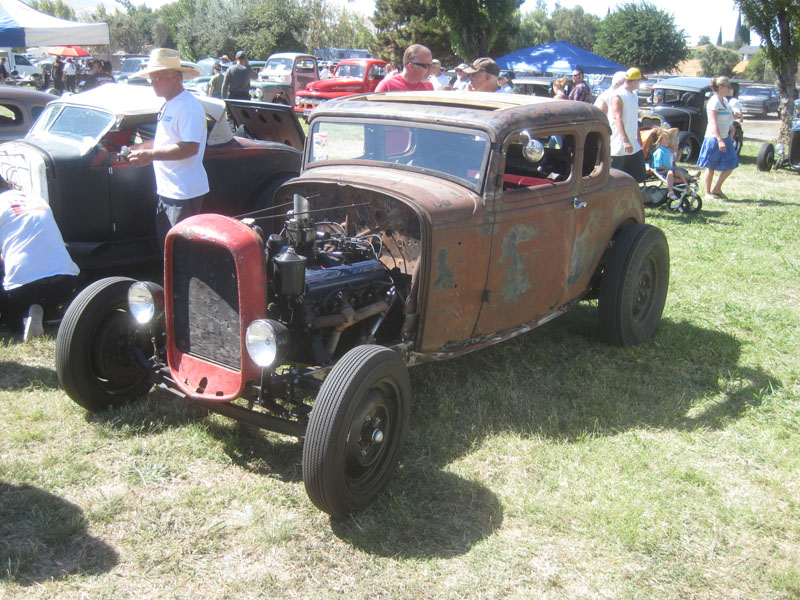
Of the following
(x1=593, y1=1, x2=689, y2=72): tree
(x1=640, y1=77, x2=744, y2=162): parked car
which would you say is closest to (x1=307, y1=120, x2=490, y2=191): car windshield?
(x1=640, y1=77, x2=744, y2=162): parked car

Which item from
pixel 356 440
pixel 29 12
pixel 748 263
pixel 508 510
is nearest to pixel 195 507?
pixel 356 440

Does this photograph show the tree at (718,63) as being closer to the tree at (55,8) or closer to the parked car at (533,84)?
the parked car at (533,84)

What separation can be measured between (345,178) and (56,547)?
2.32 meters

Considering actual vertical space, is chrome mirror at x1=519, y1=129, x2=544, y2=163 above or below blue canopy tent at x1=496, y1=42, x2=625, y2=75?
below

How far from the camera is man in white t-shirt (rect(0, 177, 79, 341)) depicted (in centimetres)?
477

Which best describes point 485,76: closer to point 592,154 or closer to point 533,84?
point 592,154

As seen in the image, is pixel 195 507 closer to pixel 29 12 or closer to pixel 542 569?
pixel 542 569

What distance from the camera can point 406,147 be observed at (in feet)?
13.8

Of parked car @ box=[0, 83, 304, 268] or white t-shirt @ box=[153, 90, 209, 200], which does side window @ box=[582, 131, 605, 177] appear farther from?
parked car @ box=[0, 83, 304, 268]

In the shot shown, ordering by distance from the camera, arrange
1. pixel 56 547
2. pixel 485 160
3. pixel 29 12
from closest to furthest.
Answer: pixel 56 547 → pixel 485 160 → pixel 29 12

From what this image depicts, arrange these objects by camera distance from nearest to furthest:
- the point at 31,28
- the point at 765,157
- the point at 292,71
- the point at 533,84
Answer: the point at 31,28, the point at 765,157, the point at 533,84, the point at 292,71

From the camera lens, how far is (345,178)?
13.1ft

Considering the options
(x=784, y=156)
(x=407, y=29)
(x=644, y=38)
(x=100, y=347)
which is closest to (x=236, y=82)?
(x=784, y=156)

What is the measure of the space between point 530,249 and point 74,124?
4348mm
